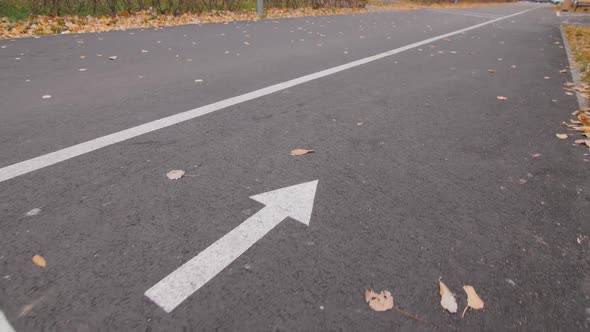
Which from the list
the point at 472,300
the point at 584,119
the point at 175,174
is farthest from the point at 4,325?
the point at 584,119

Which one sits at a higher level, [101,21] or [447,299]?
[101,21]

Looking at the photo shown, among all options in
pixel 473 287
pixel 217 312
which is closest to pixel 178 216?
pixel 217 312

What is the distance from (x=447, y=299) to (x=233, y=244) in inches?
44.7

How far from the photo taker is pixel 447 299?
1.70m

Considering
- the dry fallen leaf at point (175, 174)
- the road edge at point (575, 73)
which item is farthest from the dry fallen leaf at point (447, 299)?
the road edge at point (575, 73)

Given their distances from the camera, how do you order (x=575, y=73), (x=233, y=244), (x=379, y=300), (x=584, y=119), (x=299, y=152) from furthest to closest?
(x=575, y=73)
(x=584, y=119)
(x=299, y=152)
(x=233, y=244)
(x=379, y=300)

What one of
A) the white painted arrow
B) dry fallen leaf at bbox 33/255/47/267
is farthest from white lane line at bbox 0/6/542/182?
the white painted arrow

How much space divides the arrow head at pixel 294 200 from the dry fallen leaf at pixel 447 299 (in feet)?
2.68

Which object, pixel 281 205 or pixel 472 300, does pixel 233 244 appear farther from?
pixel 472 300

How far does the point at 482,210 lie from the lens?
2.37 meters

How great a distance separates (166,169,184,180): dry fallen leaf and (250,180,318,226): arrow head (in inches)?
24.3

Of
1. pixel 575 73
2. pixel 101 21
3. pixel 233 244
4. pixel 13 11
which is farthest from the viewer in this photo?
pixel 101 21

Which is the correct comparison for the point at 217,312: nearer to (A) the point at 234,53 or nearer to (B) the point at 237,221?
(B) the point at 237,221

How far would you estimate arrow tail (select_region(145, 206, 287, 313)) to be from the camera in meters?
1.65
